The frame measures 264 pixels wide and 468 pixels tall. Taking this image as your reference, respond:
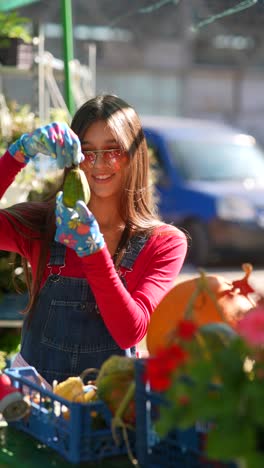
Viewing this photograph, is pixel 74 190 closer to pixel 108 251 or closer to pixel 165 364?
pixel 108 251

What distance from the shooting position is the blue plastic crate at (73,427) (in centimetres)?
133

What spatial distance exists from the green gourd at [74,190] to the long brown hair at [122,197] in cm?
53

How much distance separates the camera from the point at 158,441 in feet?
4.24

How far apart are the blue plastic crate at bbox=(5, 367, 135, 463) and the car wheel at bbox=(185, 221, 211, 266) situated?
7421mm

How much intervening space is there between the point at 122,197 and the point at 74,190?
26.4 inches

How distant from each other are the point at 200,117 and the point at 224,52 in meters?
2.17

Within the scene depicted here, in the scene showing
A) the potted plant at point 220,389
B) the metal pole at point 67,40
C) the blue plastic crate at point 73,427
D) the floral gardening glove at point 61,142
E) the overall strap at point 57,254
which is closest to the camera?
the potted plant at point 220,389

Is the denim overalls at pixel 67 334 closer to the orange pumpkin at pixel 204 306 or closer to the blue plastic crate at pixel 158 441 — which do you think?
the orange pumpkin at pixel 204 306

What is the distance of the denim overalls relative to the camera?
6.54 feet

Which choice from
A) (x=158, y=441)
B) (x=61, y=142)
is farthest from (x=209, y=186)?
(x=158, y=441)

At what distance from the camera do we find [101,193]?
2.19m

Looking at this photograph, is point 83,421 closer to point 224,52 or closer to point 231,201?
point 231,201

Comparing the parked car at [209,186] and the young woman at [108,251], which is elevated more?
the young woman at [108,251]

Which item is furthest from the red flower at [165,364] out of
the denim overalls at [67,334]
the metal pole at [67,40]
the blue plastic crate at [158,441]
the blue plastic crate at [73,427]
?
the metal pole at [67,40]
